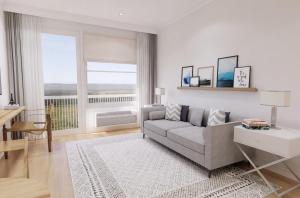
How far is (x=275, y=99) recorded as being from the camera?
216cm

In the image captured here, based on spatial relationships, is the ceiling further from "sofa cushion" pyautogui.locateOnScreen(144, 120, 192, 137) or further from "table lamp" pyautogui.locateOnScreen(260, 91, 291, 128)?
"sofa cushion" pyautogui.locateOnScreen(144, 120, 192, 137)

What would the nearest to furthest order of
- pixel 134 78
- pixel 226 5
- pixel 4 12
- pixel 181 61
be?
1. pixel 226 5
2. pixel 4 12
3. pixel 181 61
4. pixel 134 78

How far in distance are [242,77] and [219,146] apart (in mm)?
1246

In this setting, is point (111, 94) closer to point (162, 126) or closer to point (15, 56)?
point (162, 126)

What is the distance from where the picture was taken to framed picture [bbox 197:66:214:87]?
11.5ft

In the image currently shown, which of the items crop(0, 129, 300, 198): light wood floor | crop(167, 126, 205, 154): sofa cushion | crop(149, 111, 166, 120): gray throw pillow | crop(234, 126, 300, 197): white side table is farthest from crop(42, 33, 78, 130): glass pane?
crop(234, 126, 300, 197): white side table

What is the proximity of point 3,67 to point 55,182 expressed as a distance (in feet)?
8.28

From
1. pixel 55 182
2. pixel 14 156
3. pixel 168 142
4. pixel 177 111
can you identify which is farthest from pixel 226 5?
pixel 14 156

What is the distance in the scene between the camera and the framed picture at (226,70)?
3.07 m

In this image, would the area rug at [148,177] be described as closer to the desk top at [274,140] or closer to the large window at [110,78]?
the desk top at [274,140]

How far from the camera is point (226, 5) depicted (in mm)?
3152

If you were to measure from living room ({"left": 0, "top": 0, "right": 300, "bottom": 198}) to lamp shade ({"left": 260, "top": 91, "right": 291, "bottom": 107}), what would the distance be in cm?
1

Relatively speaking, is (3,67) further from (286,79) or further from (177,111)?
(286,79)

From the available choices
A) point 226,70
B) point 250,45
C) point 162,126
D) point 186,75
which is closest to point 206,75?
point 226,70
